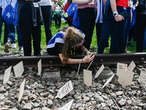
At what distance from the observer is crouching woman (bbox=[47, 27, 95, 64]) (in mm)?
4379

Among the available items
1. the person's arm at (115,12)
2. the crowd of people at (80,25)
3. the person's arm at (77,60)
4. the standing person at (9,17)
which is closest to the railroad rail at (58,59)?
the crowd of people at (80,25)

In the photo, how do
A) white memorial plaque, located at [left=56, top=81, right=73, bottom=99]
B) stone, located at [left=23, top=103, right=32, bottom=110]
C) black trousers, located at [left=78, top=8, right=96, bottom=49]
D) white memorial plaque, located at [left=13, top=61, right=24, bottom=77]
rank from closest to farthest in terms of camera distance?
stone, located at [left=23, top=103, right=32, bottom=110] < white memorial plaque, located at [left=56, top=81, right=73, bottom=99] < white memorial plaque, located at [left=13, top=61, right=24, bottom=77] < black trousers, located at [left=78, top=8, right=96, bottom=49]

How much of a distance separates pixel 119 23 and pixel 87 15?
1.89ft

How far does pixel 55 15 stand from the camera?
1151 centimetres

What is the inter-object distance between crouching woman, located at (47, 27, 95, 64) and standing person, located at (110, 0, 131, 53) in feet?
1.65

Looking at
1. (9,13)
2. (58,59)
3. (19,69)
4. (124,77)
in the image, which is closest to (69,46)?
(58,59)

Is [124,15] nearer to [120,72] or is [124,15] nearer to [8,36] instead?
[120,72]

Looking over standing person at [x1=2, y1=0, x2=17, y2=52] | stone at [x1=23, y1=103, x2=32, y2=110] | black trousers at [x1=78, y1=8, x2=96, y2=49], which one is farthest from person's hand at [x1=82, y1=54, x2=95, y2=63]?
standing person at [x1=2, y1=0, x2=17, y2=52]

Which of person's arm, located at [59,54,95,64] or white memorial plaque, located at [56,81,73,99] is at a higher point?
person's arm, located at [59,54,95,64]

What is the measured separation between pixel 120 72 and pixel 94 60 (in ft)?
2.50

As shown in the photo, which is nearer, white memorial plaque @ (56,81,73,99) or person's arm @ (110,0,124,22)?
white memorial plaque @ (56,81,73,99)

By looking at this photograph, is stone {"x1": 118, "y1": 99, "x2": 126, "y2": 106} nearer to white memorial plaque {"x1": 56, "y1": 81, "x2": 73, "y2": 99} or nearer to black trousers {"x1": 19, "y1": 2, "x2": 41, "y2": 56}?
white memorial plaque {"x1": 56, "y1": 81, "x2": 73, "y2": 99}

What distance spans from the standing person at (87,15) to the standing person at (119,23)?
442 millimetres

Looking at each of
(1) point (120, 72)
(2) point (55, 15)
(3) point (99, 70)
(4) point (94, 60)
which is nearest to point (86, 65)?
(4) point (94, 60)
